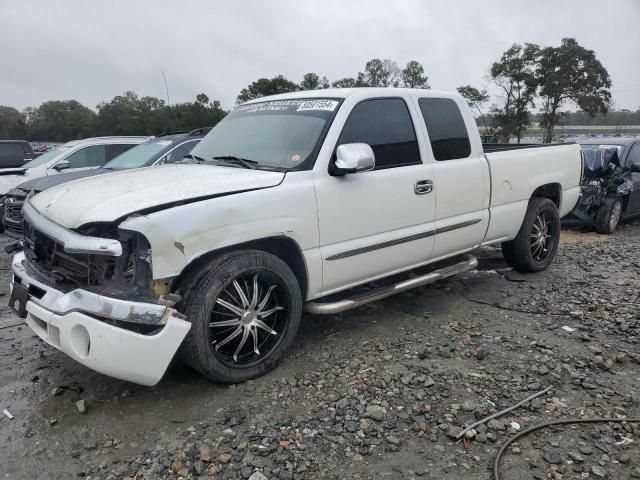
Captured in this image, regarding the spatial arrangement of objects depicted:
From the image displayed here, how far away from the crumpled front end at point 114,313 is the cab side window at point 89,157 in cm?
745

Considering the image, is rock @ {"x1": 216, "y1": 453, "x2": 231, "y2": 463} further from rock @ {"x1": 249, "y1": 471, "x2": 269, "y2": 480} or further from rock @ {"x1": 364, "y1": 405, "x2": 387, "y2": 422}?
rock @ {"x1": 364, "y1": 405, "x2": 387, "y2": 422}

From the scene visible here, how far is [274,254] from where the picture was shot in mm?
3428

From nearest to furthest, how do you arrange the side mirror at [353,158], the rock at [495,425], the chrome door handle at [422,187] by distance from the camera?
the rock at [495,425]
the side mirror at [353,158]
the chrome door handle at [422,187]

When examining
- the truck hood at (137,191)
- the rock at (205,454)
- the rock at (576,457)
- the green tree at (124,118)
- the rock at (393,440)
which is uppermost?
the green tree at (124,118)

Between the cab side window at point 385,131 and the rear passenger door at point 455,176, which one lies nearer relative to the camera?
the cab side window at point 385,131

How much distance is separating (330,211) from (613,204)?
6.82 m

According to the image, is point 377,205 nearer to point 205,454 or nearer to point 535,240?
point 205,454

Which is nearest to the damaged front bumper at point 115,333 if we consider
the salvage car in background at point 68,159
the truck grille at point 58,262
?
the truck grille at point 58,262

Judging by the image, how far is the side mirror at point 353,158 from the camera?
3365 millimetres

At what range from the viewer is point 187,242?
9.22ft

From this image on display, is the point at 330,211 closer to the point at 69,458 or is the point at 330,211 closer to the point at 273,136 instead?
the point at 273,136

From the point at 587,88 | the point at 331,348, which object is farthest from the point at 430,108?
the point at 587,88

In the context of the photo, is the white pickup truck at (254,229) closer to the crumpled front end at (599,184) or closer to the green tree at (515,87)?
the crumpled front end at (599,184)

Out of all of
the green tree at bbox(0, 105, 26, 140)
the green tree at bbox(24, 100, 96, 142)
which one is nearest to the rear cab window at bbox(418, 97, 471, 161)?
the green tree at bbox(24, 100, 96, 142)
